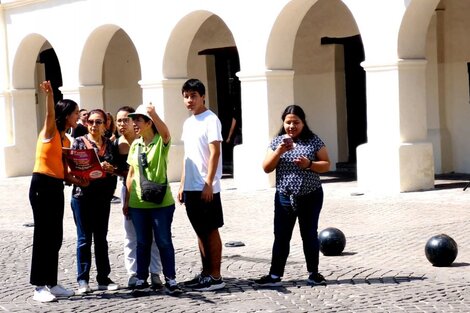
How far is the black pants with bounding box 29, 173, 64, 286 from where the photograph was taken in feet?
28.0

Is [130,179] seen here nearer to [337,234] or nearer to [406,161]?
[337,234]

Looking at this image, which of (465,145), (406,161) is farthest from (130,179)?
(465,145)

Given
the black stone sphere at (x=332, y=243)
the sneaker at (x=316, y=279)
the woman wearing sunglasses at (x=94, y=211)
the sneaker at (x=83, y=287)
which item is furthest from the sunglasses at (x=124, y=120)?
the black stone sphere at (x=332, y=243)

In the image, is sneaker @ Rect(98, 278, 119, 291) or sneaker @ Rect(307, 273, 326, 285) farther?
sneaker @ Rect(98, 278, 119, 291)

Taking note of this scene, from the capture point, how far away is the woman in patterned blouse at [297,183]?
28.4 feet

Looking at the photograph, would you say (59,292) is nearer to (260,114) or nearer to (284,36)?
(260,114)

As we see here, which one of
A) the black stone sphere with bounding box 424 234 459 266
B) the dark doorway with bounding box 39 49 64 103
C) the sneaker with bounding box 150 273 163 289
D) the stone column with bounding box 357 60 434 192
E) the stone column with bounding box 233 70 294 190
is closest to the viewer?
the sneaker with bounding box 150 273 163 289

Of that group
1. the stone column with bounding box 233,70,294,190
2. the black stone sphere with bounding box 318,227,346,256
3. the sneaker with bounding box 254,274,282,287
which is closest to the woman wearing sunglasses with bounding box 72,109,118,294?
the sneaker with bounding box 254,274,282,287

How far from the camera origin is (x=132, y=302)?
8391mm

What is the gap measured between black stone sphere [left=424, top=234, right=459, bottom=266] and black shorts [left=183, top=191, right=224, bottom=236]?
6.97 feet

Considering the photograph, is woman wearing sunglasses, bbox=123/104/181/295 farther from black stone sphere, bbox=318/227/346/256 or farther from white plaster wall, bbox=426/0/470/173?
white plaster wall, bbox=426/0/470/173

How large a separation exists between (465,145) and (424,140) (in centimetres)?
308

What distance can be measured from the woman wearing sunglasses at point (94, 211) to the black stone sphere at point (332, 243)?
236 centimetres

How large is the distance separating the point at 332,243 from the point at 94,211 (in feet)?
8.59
